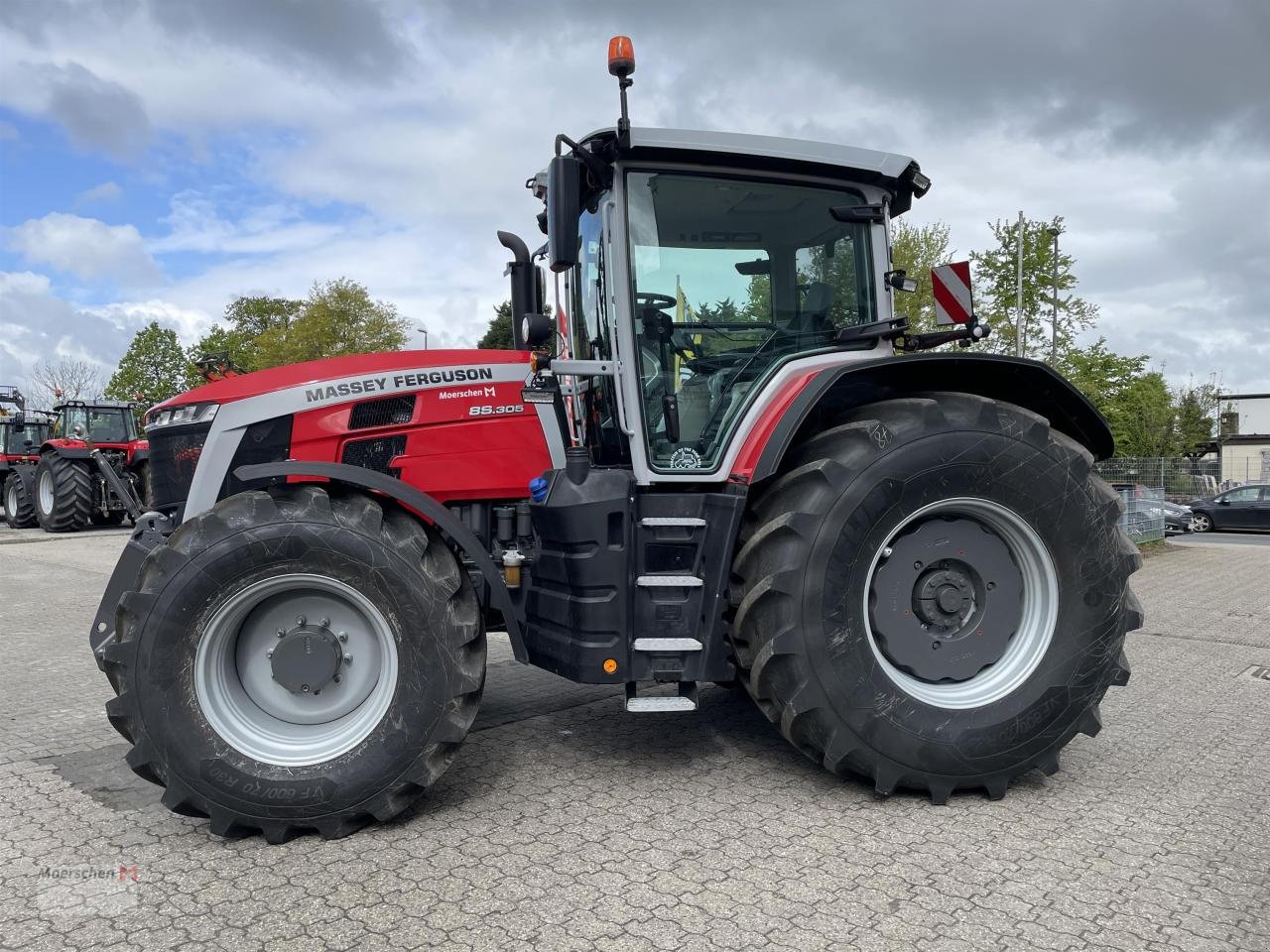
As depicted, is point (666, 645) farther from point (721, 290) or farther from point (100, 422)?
point (100, 422)

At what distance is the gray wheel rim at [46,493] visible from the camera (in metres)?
16.6

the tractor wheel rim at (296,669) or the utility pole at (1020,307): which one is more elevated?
the utility pole at (1020,307)

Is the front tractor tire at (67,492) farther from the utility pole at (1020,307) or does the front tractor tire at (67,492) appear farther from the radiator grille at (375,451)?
the utility pole at (1020,307)

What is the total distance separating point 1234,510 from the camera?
20.8 metres

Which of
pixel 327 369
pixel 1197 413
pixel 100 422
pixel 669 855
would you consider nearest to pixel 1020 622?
pixel 669 855

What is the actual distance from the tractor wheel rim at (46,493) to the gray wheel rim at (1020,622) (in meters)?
17.3

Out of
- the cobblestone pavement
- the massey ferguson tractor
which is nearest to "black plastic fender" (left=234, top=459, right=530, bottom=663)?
the massey ferguson tractor

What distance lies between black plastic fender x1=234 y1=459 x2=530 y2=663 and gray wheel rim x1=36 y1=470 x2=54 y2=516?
1591 centimetres

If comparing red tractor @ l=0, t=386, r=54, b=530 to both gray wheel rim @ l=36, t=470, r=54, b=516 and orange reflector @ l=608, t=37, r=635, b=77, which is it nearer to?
gray wheel rim @ l=36, t=470, r=54, b=516

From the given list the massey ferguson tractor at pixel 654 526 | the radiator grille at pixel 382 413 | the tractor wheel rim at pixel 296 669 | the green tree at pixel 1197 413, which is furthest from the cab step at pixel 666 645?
the green tree at pixel 1197 413

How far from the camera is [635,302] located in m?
3.66

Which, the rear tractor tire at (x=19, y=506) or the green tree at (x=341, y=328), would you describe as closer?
the rear tractor tire at (x=19, y=506)

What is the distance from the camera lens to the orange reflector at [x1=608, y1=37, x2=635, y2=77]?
10.9ft

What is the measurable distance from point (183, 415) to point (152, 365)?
51.0 metres
